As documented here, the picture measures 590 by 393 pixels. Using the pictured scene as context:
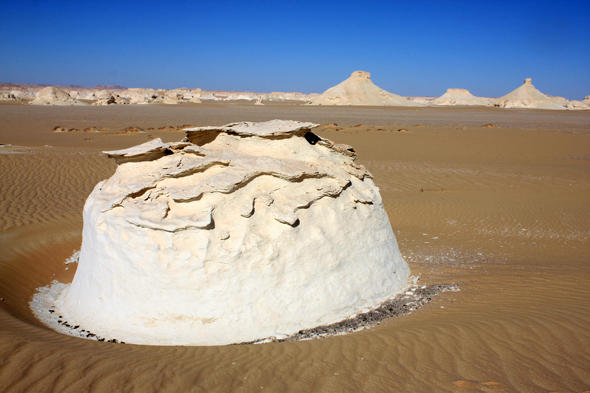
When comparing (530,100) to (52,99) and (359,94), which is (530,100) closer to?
(359,94)

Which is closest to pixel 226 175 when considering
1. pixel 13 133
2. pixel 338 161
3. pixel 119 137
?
pixel 338 161

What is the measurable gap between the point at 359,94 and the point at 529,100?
39570 mm

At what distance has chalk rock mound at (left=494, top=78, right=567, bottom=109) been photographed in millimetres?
80250

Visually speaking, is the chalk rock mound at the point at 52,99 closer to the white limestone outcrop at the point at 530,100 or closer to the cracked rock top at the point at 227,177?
the cracked rock top at the point at 227,177

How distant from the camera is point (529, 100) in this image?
8150 cm

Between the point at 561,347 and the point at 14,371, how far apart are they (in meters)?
4.14

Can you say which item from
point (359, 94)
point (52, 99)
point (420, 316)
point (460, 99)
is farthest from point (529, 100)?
point (420, 316)

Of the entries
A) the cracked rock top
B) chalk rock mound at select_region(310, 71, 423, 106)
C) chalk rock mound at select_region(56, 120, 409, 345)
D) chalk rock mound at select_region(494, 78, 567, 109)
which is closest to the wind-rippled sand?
chalk rock mound at select_region(56, 120, 409, 345)

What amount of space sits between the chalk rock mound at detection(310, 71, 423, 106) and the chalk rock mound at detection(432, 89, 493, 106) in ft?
108

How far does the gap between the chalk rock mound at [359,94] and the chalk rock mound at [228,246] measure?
70.1 meters

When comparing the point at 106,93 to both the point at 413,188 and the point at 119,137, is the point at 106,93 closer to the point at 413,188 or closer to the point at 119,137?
the point at 119,137

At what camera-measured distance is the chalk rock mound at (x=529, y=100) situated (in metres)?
80.2

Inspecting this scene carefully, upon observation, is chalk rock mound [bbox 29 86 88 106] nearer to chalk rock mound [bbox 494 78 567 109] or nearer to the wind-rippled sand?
the wind-rippled sand

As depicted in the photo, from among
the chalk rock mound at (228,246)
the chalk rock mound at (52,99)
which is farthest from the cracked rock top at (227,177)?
the chalk rock mound at (52,99)
